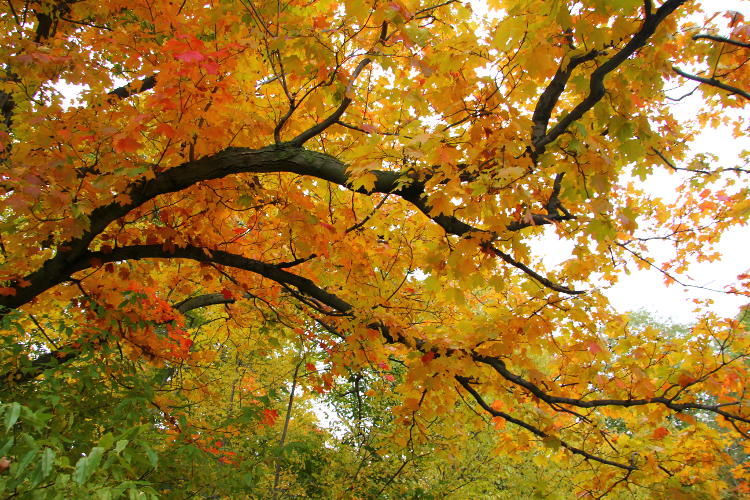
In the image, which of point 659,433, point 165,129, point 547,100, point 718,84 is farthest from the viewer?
point 659,433

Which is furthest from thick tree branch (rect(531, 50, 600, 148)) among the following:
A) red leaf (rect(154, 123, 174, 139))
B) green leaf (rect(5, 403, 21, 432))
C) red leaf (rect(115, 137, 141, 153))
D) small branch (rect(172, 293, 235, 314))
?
small branch (rect(172, 293, 235, 314))

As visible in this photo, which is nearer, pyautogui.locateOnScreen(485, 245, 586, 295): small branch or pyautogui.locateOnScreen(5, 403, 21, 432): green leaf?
pyautogui.locateOnScreen(5, 403, 21, 432): green leaf

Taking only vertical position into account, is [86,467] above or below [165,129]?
below

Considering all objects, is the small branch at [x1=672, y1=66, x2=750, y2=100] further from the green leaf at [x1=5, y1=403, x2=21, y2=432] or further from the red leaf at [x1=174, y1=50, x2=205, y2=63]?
the green leaf at [x1=5, y1=403, x2=21, y2=432]

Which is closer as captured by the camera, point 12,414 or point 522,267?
point 12,414

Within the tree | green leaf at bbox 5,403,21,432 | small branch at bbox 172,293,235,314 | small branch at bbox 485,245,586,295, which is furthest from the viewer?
small branch at bbox 172,293,235,314

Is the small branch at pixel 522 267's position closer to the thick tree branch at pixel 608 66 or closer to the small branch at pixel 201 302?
the thick tree branch at pixel 608 66

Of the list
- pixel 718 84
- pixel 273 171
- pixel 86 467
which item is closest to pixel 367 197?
pixel 273 171

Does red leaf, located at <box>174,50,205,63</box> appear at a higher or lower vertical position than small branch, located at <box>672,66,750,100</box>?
lower

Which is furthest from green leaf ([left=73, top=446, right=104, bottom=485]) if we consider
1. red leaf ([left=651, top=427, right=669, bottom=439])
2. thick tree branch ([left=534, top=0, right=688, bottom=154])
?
red leaf ([left=651, top=427, right=669, bottom=439])

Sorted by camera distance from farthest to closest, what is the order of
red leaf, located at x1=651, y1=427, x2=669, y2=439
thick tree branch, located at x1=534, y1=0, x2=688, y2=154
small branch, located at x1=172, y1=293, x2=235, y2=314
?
1. small branch, located at x1=172, y1=293, x2=235, y2=314
2. red leaf, located at x1=651, y1=427, x2=669, y2=439
3. thick tree branch, located at x1=534, y1=0, x2=688, y2=154

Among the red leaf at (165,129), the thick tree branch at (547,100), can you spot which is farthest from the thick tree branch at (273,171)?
the thick tree branch at (547,100)

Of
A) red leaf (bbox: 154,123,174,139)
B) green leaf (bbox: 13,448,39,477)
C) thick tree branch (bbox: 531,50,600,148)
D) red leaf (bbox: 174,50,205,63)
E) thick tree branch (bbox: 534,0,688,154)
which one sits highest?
thick tree branch (bbox: 531,50,600,148)

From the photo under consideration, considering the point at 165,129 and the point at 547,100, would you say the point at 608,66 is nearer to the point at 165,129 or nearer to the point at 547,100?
the point at 547,100
